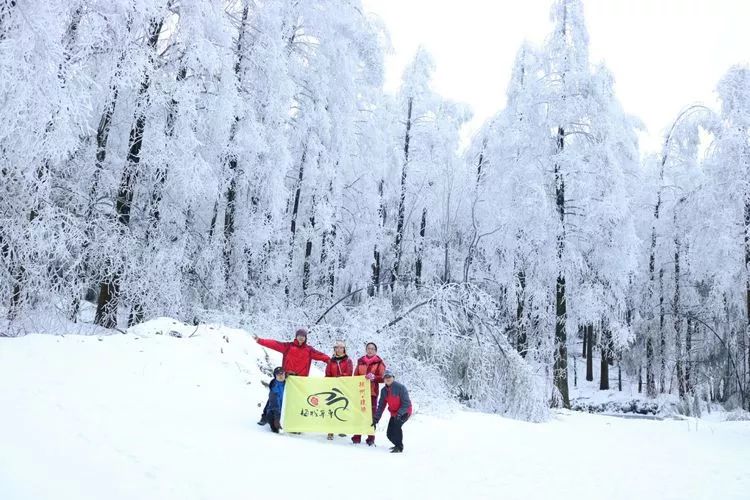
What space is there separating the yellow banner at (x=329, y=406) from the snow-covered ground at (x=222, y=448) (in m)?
0.24

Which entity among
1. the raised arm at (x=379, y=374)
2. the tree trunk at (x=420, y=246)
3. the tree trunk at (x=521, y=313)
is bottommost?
the raised arm at (x=379, y=374)

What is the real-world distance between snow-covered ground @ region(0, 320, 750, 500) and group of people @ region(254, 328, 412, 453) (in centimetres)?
25

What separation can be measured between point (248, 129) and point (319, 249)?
23.0 ft

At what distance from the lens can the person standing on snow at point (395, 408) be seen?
25.5 ft

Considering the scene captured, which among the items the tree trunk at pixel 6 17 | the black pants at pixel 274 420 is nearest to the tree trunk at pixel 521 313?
the black pants at pixel 274 420

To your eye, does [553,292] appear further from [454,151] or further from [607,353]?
[607,353]

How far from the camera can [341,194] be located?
17.2 meters

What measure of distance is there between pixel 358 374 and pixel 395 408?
838 mm

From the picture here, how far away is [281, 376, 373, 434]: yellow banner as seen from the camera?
315 inches

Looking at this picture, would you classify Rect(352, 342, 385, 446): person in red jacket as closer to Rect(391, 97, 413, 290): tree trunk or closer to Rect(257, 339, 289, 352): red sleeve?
Rect(257, 339, 289, 352): red sleeve

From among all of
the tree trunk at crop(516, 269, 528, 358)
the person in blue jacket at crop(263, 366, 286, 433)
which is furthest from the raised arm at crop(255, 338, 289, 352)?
the tree trunk at crop(516, 269, 528, 358)

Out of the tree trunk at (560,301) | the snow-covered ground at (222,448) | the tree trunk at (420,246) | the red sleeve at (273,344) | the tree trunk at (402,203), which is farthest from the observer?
the tree trunk at (420,246)

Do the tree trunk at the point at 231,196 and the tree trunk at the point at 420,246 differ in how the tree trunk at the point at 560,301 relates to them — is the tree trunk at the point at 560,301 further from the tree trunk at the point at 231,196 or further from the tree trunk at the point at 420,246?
the tree trunk at the point at 231,196

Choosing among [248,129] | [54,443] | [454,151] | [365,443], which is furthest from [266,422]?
[454,151]
